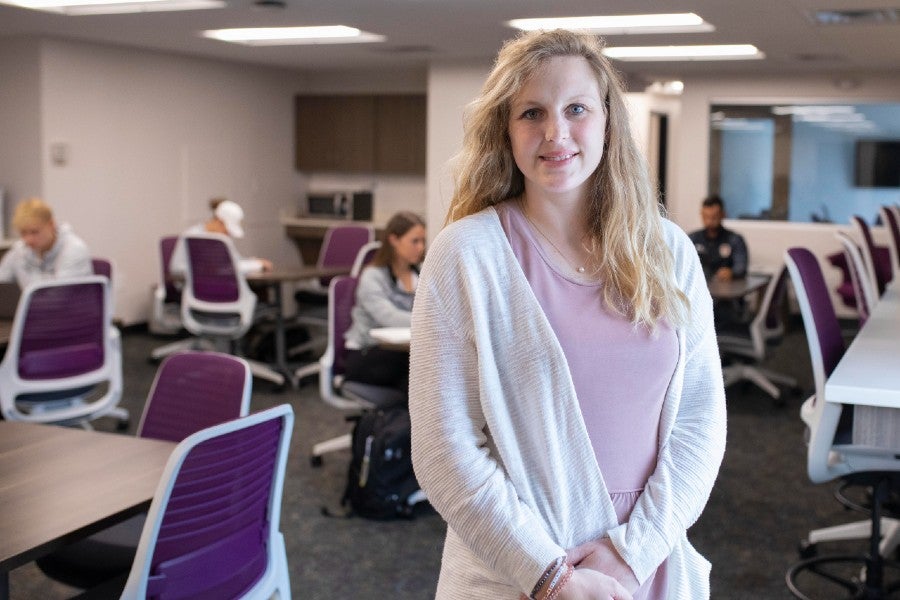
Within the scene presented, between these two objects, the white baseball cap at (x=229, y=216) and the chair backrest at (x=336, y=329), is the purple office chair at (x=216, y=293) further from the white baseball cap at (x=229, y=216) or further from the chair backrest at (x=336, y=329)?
the chair backrest at (x=336, y=329)

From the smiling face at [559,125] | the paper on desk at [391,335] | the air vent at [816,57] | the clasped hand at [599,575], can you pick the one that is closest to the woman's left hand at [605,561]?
the clasped hand at [599,575]

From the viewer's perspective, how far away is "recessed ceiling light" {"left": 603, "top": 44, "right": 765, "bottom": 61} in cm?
841

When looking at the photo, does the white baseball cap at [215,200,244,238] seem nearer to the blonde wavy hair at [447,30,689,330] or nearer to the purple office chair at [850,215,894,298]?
the purple office chair at [850,215,894,298]

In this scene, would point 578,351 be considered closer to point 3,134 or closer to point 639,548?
point 639,548

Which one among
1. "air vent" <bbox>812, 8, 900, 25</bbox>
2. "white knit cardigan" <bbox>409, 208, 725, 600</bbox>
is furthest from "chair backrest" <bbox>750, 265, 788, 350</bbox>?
"white knit cardigan" <bbox>409, 208, 725, 600</bbox>

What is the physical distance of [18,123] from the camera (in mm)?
8445

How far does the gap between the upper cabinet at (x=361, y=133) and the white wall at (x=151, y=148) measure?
0.24m

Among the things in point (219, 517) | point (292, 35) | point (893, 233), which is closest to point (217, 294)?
point (292, 35)

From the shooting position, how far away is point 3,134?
336 inches

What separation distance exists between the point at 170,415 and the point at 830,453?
2.00 metres

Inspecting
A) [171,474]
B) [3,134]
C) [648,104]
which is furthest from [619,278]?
[648,104]

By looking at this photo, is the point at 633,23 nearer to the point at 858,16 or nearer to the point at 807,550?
the point at 858,16

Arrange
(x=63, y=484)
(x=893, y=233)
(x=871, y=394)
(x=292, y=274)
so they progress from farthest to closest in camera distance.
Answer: (x=292, y=274)
(x=893, y=233)
(x=871, y=394)
(x=63, y=484)

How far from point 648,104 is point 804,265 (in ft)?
32.4
